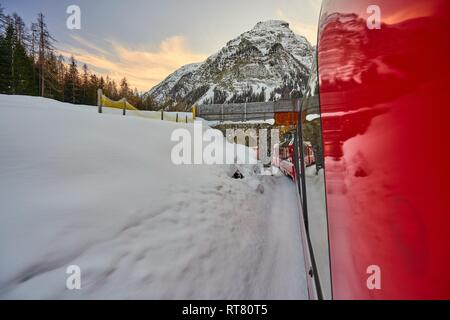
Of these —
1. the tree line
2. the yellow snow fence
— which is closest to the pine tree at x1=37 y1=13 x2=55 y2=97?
the tree line

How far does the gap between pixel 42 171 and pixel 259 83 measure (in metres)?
180

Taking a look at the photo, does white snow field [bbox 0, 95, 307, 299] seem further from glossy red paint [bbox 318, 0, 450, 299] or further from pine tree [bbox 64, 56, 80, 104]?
pine tree [bbox 64, 56, 80, 104]

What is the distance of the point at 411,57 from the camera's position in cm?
96

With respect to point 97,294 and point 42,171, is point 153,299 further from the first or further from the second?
point 42,171

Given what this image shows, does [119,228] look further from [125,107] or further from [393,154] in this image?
[125,107]

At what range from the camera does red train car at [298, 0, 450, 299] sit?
84cm

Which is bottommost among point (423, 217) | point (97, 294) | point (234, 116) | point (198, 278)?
point (198, 278)

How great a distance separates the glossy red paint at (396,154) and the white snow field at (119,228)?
164 cm

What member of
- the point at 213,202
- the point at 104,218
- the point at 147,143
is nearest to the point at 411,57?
the point at 104,218

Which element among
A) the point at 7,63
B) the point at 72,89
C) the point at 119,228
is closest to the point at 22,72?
the point at 7,63

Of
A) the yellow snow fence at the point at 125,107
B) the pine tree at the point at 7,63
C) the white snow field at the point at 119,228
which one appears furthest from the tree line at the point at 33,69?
the white snow field at the point at 119,228

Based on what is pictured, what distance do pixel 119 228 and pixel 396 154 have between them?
8.62ft

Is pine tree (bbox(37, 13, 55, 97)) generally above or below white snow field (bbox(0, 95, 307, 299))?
above
